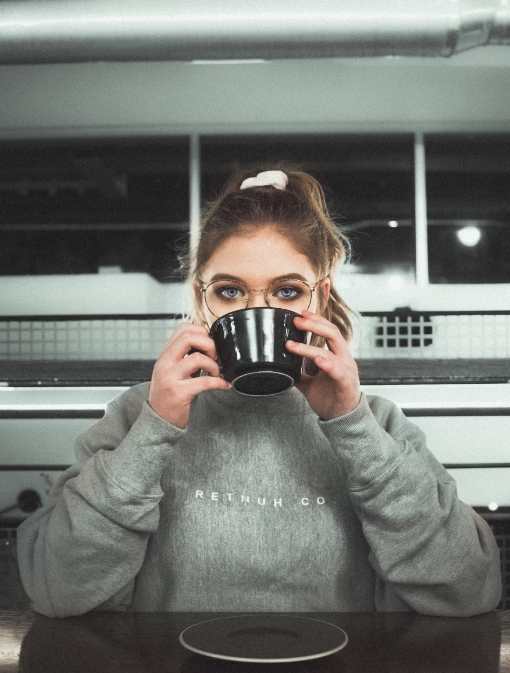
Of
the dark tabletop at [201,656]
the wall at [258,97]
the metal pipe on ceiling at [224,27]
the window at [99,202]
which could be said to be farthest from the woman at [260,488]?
the wall at [258,97]

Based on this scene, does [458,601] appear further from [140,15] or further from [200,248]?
[140,15]

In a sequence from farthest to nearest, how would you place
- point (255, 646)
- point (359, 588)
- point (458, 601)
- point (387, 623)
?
point (359, 588)
point (458, 601)
point (387, 623)
point (255, 646)

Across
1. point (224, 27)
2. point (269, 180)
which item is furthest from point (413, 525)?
point (224, 27)

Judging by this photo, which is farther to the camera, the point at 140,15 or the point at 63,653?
the point at 140,15

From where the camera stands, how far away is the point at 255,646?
600 millimetres

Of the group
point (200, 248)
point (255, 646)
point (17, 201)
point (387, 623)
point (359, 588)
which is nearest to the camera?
point (255, 646)

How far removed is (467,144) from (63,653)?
3057mm

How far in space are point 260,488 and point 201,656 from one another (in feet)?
1.49

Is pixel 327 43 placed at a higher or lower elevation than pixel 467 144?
lower

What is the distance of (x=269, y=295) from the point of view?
988mm

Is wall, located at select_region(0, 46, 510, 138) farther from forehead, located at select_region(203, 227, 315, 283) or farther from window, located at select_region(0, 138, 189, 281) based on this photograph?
forehead, located at select_region(203, 227, 315, 283)

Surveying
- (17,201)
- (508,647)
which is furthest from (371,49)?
(17,201)

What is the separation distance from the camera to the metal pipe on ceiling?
141 centimetres

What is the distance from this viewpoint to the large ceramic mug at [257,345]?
75 centimetres
